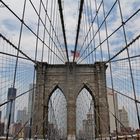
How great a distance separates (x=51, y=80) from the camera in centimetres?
2372

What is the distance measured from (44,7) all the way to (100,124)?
11727 millimetres

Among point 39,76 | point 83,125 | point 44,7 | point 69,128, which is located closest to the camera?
point 44,7

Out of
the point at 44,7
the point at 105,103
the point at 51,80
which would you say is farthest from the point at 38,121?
the point at 44,7

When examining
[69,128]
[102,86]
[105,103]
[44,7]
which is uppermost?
[44,7]

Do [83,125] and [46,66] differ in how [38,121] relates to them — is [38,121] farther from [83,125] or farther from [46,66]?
[83,125]

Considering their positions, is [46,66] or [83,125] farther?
[83,125]

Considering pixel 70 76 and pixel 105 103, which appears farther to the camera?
pixel 70 76

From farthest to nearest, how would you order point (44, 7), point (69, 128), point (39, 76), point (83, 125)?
point (83, 125) < point (39, 76) < point (69, 128) < point (44, 7)

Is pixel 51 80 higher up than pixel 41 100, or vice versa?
pixel 51 80

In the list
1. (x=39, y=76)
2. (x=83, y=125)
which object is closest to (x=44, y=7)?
(x=39, y=76)

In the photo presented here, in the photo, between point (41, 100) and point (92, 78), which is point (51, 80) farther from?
point (92, 78)

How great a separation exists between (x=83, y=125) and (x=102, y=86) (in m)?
11.7

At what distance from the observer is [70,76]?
23.7 meters

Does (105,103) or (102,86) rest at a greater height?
(102,86)
